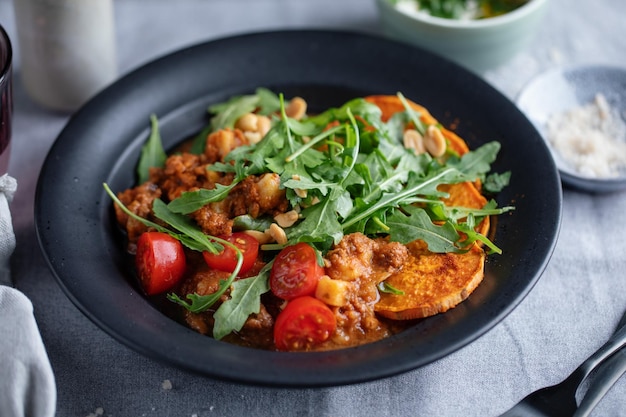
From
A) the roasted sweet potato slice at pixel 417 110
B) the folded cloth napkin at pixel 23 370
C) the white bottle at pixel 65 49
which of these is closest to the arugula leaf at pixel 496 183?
the roasted sweet potato slice at pixel 417 110

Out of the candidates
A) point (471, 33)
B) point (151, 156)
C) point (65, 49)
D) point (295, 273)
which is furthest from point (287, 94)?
point (295, 273)

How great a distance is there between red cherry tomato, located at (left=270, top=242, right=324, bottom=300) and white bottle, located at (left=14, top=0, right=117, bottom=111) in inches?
87.7

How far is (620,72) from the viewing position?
4758 mm

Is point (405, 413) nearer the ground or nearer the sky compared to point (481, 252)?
Result: nearer the ground

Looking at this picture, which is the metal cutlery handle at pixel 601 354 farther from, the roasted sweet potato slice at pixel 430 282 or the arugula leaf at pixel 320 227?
the arugula leaf at pixel 320 227

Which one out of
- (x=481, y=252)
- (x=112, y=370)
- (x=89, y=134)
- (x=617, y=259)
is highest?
(x=89, y=134)

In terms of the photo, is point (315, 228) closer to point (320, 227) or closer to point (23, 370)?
point (320, 227)

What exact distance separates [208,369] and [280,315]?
0.46 m

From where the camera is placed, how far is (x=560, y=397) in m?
3.11

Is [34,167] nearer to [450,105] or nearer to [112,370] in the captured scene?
[112,370]

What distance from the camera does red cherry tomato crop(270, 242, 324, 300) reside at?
318cm

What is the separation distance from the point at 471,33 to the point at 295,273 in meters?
2.37

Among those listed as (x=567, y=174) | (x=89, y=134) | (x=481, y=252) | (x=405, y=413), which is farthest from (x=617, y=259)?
(x=89, y=134)

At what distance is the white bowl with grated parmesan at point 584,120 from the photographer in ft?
13.9
